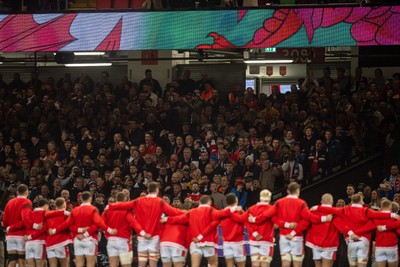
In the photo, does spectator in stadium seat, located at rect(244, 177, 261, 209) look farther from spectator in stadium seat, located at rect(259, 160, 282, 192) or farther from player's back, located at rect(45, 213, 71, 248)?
player's back, located at rect(45, 213, 71, 248)

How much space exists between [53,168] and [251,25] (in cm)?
657

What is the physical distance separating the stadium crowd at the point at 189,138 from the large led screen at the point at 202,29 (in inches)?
84.7

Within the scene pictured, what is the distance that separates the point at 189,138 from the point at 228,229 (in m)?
6.15

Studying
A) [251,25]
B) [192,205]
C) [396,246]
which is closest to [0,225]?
[192,205]

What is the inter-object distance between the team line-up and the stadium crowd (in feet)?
7.77

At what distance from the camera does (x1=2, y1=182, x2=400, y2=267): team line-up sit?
2102cm

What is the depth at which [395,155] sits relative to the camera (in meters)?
25.9

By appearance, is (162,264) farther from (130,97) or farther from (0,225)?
(130,97)

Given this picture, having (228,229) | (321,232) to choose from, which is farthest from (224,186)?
(321,232)

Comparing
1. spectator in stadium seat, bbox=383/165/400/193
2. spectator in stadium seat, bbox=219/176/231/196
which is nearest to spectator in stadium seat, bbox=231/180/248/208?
spectator in stadium seat, bbox=219/176/231/196

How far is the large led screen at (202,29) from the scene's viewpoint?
25.7m

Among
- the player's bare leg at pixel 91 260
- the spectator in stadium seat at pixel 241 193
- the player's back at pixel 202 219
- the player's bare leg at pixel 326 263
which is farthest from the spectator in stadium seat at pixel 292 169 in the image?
the player's bare leg at pixel 91 260

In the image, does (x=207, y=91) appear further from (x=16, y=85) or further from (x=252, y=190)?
(x=16, y=85)

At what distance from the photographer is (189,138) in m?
27.1
